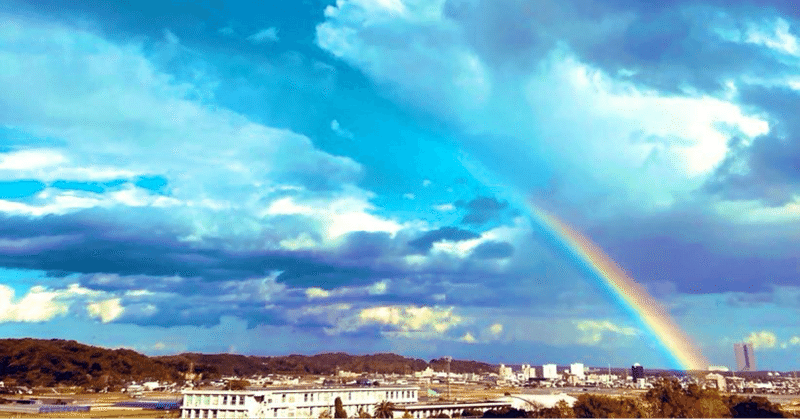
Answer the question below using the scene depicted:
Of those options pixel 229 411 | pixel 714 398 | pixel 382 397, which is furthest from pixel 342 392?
pixel 714 398

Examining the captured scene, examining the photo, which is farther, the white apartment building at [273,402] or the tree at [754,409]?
the tree at [754,409]

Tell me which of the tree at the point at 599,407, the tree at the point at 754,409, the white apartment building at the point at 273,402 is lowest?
the tree at the point at 754,409

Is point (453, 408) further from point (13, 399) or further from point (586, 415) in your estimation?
point (13, 399)

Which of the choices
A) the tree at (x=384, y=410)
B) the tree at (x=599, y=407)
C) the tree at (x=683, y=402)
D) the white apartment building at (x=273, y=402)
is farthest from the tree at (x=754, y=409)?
the white apartment building at (x=273, y=402)

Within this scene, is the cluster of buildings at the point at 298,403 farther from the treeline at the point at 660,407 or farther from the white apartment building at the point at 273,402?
the treeline at the point at 660,407

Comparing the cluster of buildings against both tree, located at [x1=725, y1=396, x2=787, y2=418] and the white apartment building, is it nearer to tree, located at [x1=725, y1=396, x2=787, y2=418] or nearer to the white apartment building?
the white apartment building

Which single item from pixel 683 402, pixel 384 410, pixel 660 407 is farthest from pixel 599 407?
pixel 384 410

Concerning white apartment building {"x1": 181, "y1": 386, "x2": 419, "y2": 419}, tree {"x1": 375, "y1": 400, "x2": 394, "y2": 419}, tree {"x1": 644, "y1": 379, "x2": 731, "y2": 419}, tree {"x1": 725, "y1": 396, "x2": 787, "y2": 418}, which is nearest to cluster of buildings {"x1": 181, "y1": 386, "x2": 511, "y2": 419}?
white apartment building {"x1": 181, "y1": 386, "x2": 419, "y2": 419}
